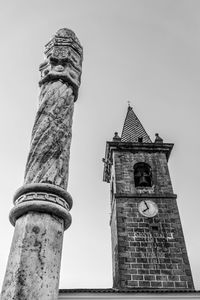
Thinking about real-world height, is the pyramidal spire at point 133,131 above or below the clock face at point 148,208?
above

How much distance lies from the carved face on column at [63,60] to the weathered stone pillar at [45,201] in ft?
0.03

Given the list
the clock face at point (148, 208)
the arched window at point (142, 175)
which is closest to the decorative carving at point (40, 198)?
the clock face at point (148, 208)

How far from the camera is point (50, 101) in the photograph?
248 cm

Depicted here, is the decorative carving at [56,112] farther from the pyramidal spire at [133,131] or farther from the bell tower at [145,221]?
the pyramidal spire at [133,131]

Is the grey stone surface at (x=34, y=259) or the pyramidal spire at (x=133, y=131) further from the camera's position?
the pyramidal spire at (x=133, y=131)

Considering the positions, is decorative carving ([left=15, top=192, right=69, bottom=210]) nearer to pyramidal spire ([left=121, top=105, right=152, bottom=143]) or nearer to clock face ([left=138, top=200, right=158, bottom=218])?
clock face ([left=138, top=200, right=158, bottom=218])

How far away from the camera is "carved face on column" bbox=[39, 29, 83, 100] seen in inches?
108

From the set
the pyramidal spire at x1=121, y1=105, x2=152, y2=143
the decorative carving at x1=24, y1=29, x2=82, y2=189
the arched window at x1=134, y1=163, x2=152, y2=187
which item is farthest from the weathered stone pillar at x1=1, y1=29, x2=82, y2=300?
the pyramidal spire at x1=121, y1=105, x2=152, y2=143

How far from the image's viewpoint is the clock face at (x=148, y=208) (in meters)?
11.0

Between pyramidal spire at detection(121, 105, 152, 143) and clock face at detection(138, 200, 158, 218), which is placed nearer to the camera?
clock face at detection(138, 200, 158, 218)

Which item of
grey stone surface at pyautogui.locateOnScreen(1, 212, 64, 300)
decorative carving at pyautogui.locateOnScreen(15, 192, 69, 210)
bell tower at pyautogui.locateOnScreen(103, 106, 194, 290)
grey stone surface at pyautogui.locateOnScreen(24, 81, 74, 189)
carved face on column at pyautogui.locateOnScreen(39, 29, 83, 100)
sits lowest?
grey stone surface at pyautogui.locateOnScreen(1, 212, 64, 300)

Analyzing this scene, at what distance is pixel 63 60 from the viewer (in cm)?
285

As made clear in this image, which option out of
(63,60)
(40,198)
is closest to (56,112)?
(63,60)

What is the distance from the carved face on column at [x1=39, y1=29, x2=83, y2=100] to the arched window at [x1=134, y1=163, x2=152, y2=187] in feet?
31.5
